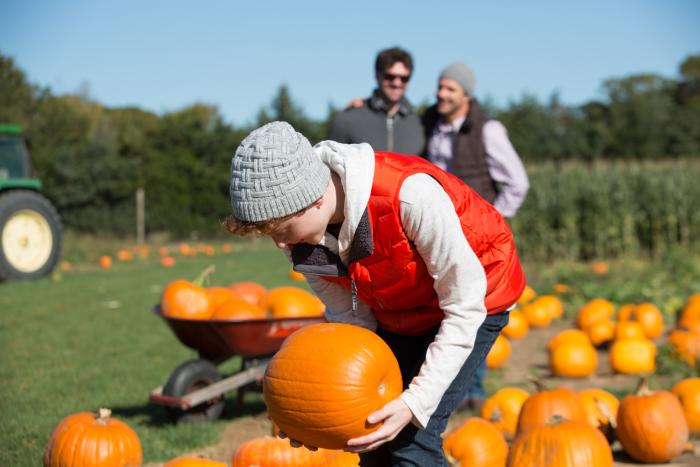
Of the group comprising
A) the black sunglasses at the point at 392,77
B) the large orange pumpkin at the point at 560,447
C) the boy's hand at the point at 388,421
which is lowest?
the large orange pumpkin at the point at 560,447

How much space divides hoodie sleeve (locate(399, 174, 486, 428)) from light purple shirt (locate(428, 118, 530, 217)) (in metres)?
2.40

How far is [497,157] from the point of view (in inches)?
178

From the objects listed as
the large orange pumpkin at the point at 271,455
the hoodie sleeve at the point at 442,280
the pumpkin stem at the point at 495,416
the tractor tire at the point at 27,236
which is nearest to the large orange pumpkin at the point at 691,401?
the pumpkin stem at the point at 495,416

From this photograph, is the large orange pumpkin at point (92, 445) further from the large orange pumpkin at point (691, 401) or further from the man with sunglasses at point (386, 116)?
the large orange pumpkin at point (691, 401)

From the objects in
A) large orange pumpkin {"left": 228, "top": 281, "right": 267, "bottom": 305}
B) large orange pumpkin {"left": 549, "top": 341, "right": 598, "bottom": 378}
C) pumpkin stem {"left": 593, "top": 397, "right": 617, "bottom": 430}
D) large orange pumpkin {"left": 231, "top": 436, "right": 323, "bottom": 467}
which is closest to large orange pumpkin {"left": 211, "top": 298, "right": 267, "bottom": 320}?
large orange pumpkin {"left": 228, "top": 281, "right": 267, "bottom": 305}

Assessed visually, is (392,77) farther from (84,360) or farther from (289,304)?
(84,360)

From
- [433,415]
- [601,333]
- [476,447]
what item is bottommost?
[601,333]

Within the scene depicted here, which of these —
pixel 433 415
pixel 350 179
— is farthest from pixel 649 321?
pixel 350 179

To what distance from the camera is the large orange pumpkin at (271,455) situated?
9.77ft

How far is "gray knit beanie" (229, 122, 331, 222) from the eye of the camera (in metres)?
2.02

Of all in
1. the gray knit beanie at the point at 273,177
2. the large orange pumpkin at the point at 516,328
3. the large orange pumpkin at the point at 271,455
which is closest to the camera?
the gray knit beanie at the point at 273,177

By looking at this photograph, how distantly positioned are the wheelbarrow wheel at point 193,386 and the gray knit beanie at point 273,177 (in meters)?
2.32

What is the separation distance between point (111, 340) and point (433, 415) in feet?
17.5

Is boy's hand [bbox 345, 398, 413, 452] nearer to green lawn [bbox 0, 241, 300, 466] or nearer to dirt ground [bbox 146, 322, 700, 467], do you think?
dirt ground [bbox 146, 322, 700, 467]
